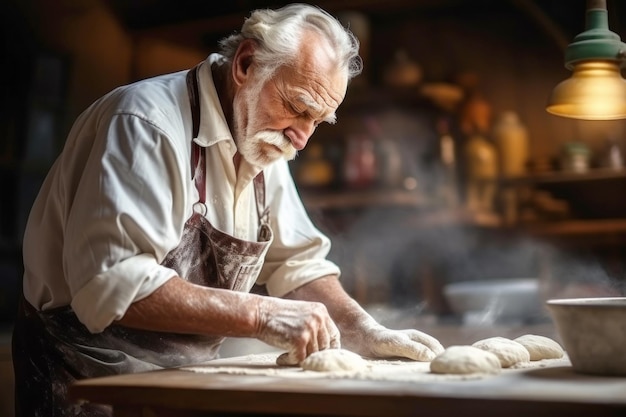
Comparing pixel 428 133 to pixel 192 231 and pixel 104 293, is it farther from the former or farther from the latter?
pixel 104 293

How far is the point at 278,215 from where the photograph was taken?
8.01 feet

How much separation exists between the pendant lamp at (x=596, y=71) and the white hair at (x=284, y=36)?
60 centimetres

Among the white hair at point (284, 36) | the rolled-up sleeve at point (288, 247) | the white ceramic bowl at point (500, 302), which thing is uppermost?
the white hair at point (284, 36)

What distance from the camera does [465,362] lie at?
1.58 metres

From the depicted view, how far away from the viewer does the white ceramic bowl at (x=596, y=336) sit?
151cm

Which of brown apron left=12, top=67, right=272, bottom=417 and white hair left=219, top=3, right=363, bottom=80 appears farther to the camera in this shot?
white hair left=219, top=3, right=363, bottom=80

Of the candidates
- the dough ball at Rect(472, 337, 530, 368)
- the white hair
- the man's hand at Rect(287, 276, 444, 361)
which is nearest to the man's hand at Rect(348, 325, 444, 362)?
the man's hand at Rect(287, 276, 444, 361)

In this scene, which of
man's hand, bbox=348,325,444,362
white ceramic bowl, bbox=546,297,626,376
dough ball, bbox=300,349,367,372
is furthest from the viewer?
man's hand, bbox=348,325,444,362

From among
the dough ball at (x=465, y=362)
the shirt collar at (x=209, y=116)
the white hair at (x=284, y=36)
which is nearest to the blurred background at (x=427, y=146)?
the white hair at (x=284, y=36)

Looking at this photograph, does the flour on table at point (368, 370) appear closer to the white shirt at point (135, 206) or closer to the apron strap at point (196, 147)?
the white shirt at point (135, 206)

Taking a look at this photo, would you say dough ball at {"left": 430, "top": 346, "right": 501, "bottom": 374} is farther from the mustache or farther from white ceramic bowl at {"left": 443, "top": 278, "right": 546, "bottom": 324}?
white ceramic bowl at {"left": 443, "top": 278, "right": 546, "bottom": 324}

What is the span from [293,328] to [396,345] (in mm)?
292

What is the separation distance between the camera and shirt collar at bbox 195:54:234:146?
211 centimetres

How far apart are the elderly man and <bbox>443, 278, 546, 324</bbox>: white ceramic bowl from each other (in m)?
2.23
